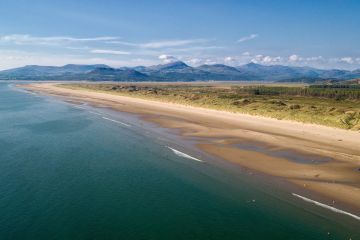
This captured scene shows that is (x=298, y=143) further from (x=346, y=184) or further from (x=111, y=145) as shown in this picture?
(x=111, y=145)

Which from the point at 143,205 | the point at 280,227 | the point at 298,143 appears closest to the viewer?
the point at 280,227

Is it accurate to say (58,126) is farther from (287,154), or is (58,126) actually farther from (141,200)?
(287,154)

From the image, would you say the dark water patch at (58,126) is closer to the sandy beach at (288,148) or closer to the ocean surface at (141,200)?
the ocean surface at (141,200)

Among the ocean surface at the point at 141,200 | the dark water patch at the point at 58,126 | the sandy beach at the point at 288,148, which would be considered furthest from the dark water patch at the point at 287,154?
the dark water patch at the point at 58,126

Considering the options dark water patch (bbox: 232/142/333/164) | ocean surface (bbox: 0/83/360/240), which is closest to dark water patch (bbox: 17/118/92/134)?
ocean surface (bbox: 0/83/360/240)

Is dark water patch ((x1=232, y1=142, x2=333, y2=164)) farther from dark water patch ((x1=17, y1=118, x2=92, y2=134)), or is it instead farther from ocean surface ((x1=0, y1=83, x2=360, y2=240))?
dark water patch ((x1=17, y1=118, x2=92, y2=134))

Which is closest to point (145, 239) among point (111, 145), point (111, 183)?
point (111, 183)
